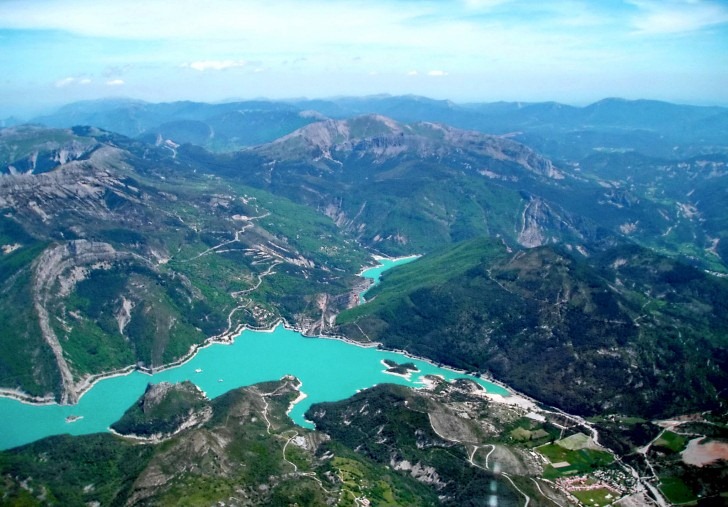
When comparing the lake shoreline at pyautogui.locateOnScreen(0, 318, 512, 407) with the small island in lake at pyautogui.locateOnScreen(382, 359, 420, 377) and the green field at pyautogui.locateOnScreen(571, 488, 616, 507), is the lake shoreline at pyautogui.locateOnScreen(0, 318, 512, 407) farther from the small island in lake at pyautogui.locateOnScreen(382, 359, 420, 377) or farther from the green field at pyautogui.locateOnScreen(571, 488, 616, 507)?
the green field at pyautogui.locateOnScreen(571, 488, 616, 507)

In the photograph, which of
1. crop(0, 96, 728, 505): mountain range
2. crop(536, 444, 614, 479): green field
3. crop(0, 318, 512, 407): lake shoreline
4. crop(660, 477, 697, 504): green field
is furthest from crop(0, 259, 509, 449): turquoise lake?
crop(660, 477, 697, 504): green field

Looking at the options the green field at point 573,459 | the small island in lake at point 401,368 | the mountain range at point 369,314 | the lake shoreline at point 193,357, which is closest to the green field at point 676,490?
the mountain range at point 369,314

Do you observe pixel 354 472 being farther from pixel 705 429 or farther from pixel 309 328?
pixel 309 328

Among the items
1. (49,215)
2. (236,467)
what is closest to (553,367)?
(236,467)

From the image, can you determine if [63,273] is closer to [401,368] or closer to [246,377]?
[246,377]

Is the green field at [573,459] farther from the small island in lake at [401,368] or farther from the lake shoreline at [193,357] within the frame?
the small island in lake at [401,368]

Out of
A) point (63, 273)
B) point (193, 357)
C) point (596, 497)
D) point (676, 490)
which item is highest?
point (63, 273)

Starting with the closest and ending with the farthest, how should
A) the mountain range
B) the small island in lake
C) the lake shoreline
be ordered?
the mountain range → the lake shoreline → the small island in lake

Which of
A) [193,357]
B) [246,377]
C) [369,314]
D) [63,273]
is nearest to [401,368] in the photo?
[369,314]
